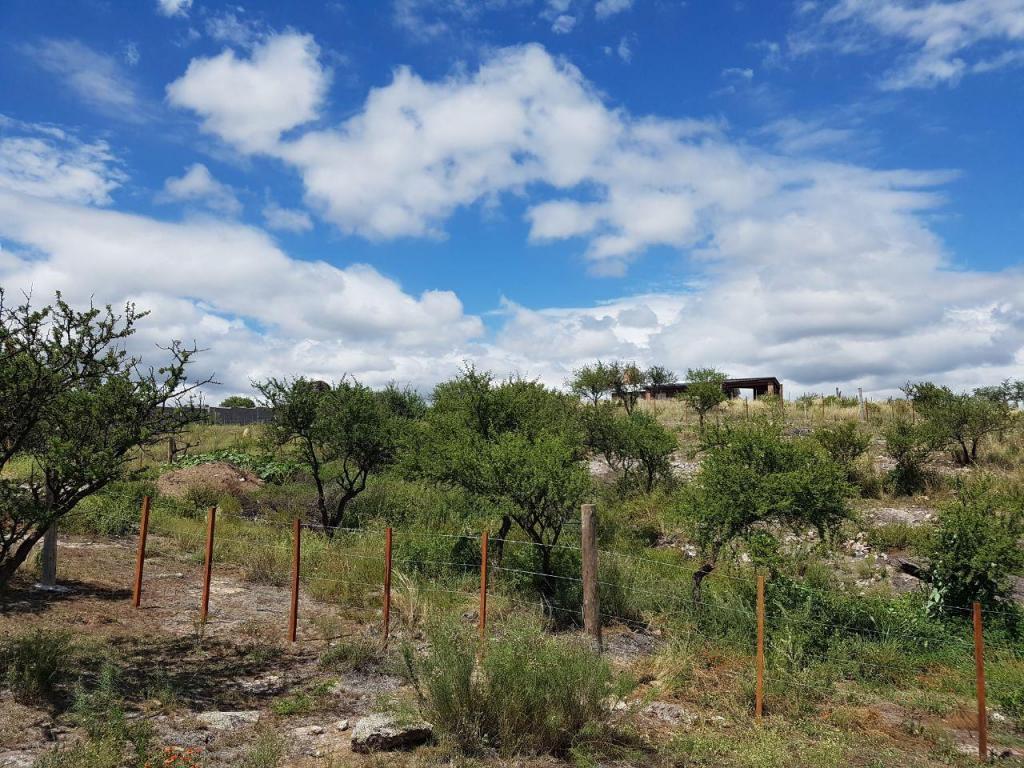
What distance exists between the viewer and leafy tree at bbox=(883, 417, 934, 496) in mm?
22453

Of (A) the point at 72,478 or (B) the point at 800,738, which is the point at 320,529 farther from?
(B) the point at 800,738

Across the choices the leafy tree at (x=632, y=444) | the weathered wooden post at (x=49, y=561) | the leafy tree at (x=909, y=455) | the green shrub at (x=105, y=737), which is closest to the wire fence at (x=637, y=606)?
the weathered wooden post at (x=49, y=561)

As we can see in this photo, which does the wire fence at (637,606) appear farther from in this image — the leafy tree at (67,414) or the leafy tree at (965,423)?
the leafy tree at (965,423)

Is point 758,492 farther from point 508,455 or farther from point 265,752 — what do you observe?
point 265,752

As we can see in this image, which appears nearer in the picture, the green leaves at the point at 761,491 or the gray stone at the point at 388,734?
the gray stone at the point at 388,734

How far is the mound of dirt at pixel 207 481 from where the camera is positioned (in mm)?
22438

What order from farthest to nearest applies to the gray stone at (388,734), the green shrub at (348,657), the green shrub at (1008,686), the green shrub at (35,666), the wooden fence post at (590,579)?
the wooden fence post at (590,579)
the green shrub at (348,657)
the green shrub at (1008,686)
the green shrub at (35,666)
the gray stone at (388,734)

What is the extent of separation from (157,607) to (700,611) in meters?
8.12

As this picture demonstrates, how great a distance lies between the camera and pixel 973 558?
10.9 m

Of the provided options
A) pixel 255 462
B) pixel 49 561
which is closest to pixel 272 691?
pixel 49 561

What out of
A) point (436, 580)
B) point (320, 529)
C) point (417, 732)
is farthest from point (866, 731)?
point (320, 529)

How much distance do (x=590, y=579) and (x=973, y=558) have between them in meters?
6.16

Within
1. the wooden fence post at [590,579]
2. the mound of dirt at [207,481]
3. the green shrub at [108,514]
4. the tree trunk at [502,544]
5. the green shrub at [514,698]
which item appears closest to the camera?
the green shrub at [514,698]

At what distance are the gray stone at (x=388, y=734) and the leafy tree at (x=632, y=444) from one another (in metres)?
17.8
